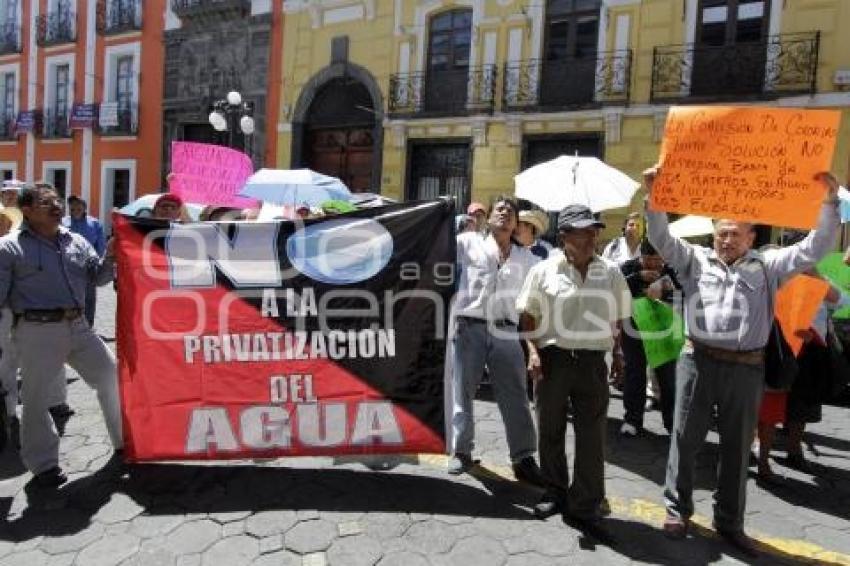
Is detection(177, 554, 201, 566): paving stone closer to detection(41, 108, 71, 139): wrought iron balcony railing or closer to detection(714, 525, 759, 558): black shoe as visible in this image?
detection(714, 525, 759, 558): black shoe

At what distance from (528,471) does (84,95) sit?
22920 mm

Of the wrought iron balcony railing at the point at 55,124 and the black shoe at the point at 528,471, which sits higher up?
the wrought iron balcony railing at the point at 55,124

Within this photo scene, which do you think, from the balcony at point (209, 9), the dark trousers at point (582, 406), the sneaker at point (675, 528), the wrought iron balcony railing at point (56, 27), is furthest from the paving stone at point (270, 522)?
the wrought iron balcony railing at point (56, 27)

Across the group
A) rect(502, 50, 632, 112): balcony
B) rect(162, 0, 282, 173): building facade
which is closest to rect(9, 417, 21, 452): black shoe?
rect(502, 50, 632, 112): balcony

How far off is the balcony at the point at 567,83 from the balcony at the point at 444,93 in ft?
1.64

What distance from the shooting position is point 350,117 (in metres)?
17.5

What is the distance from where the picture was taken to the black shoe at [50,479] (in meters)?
4.00

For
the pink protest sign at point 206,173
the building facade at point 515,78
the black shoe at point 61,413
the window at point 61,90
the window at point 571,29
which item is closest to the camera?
the black shoe at point 61,413

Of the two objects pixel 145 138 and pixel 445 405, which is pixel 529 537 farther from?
pixel 145 138

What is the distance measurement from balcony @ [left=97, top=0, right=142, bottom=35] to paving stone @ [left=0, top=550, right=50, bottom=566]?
21.0 meters

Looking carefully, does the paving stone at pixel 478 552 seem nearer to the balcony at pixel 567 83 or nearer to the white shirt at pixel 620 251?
the white shirt at pixel 620 251

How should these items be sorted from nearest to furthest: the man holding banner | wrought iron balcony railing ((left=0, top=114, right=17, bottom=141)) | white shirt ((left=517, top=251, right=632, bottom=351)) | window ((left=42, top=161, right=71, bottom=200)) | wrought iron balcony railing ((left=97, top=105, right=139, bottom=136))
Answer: the man holding banner
white shirt ((left=517, top=251, right=632, bottom=351))
wrought iron balcony railing ((left=97, top=105, right=139, bottom=136))
window ((left=42, top=161, right=71, bottom=200))
wrought iron balcony railing ((left=0, top=114, right=17, bottom=141))

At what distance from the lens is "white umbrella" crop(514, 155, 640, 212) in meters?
6.96

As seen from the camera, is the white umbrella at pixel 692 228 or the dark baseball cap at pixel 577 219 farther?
the white umbrella at pixel 692 228
